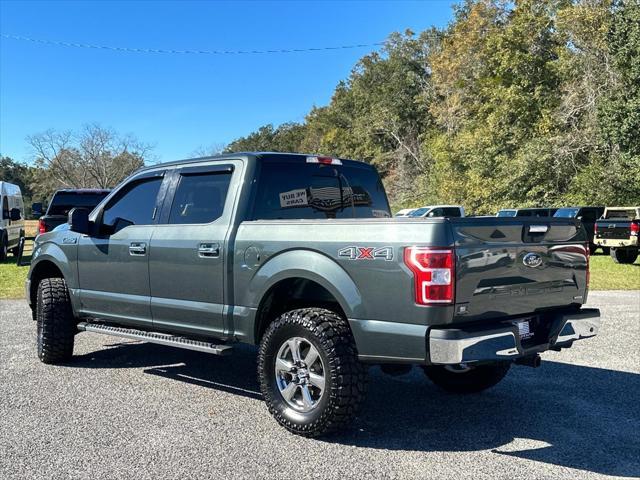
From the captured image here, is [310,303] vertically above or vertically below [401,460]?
above

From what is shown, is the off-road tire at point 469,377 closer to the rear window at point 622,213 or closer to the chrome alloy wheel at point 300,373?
the chrome alloy wheel at point 300,373

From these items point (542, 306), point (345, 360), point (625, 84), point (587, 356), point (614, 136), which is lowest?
point (587, 356)

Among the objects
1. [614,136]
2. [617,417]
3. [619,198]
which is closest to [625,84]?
[614,136]

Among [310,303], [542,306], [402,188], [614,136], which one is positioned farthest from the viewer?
[402,188]

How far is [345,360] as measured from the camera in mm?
3947

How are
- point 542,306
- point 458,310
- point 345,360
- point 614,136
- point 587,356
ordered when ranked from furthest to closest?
point 614,136, point 587,356, point 542,306, point 345,360, point 458,310

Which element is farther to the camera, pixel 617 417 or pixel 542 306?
pixel 617 417

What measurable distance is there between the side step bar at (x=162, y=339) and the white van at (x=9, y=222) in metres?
13.1

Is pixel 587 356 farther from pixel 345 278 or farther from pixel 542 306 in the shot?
pixel 345 278

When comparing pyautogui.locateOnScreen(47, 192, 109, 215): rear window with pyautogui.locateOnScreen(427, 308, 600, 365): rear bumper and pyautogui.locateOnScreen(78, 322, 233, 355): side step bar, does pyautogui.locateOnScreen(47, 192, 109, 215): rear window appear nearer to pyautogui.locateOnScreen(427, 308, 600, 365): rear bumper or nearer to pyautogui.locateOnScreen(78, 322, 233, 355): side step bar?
pyautogui.locateOnScreen(78, 322, 233, 355): side step bar

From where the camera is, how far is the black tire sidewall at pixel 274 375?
3.98 meters

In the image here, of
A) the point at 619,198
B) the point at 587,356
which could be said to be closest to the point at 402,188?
the point at 619,198

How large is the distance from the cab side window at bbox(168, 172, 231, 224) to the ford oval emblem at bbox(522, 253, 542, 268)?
237 cm

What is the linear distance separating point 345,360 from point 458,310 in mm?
818
